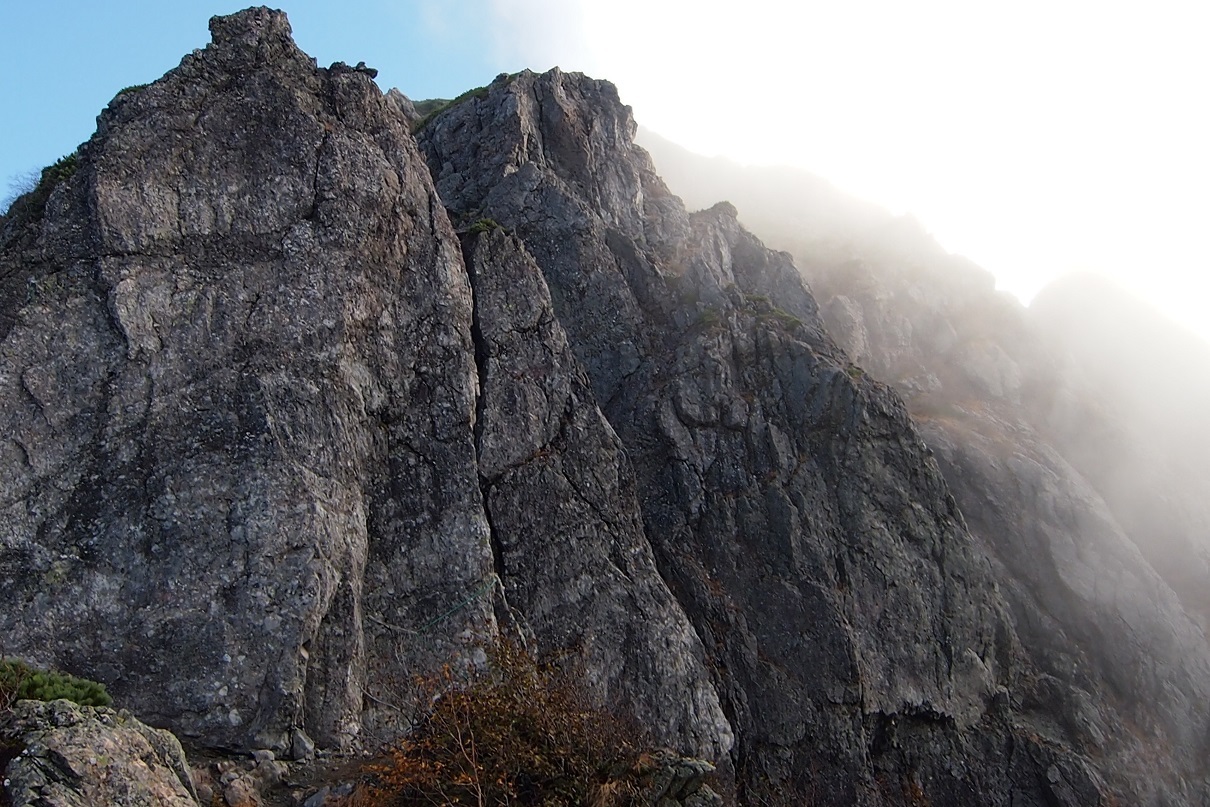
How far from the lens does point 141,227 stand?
21078 mm

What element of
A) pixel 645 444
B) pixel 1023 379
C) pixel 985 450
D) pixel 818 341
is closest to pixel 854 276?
pixel 1023 379

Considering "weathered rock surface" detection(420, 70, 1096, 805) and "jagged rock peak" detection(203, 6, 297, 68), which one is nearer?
"jagged rock peak" detection(203, 6, 297, 68)

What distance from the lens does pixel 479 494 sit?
22484 mm

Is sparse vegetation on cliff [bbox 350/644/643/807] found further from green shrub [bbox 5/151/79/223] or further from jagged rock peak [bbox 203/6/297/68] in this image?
jagged rock peak [bbox 203/6/297/68]

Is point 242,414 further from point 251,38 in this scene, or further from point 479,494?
point 251,38

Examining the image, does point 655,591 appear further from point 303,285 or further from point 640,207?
point 640,207

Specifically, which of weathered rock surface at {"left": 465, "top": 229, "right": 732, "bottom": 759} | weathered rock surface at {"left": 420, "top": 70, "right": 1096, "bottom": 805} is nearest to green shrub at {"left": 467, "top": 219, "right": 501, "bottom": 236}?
weathered rock surface at {"left": 465, "top": 229, "right": 732, "bottom": 759}

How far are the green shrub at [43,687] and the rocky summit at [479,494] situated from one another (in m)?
1.37

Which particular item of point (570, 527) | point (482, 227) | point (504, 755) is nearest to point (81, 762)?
point (504, 755)

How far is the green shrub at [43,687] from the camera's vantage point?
1397cm

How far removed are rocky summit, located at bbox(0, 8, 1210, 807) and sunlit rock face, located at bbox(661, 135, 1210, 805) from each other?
0.26 meters

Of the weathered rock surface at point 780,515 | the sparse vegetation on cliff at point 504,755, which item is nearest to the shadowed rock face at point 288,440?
the weathered rock surface at point 780,515

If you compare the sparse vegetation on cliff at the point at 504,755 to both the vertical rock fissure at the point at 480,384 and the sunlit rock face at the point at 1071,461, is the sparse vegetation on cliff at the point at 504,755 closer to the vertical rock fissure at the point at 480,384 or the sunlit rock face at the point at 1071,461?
the vertical rock fissure at the point at 480,384

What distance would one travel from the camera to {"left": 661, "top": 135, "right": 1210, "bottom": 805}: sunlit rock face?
3164 cm
